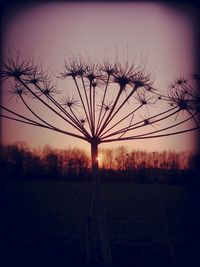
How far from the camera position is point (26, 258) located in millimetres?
6977

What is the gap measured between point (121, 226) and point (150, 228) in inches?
54.8

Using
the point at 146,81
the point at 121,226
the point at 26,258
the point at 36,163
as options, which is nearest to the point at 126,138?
the point at 146,81

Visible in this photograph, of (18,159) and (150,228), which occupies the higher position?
(18,159)

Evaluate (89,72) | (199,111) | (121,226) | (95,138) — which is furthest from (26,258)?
(121,226)

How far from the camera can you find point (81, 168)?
49.7 meters

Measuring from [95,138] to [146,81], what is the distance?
1425mm

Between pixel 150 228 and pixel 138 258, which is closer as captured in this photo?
pixel 138 258

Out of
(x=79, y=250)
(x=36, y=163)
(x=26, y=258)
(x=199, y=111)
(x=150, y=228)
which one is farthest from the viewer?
(x=36, y=163)

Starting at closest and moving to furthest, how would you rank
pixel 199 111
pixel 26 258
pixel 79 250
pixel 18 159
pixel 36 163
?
pixel 199 111 → pixel 26 258 → pixel 79 250 → pixel 18 159 → pixel 36 163

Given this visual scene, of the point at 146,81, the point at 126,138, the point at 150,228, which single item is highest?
the point at 146,81

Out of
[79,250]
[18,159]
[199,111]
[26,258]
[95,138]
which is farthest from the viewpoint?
[18,159]

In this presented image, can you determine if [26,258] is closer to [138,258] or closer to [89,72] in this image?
[138,258]

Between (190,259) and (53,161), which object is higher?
(53,161)

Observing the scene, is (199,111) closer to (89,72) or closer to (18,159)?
(89,72)
